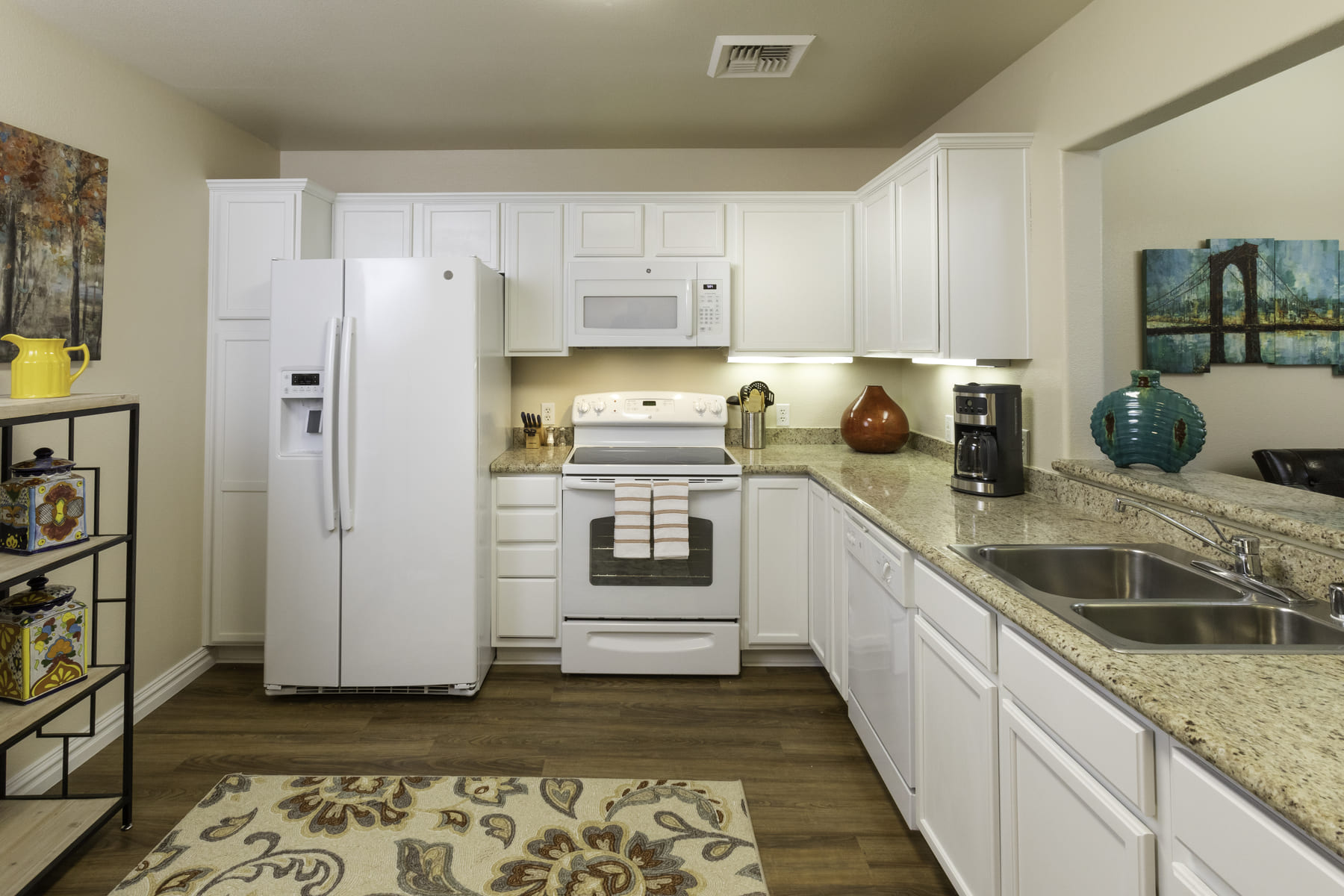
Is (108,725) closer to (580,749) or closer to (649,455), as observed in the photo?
(580,749)

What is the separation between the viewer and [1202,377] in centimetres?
282

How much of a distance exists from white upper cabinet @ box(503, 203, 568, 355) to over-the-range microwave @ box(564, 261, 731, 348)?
0.10 meters

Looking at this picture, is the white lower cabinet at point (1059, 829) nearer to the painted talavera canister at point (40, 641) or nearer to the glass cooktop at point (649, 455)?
the glass cooktop at point (649, 455)

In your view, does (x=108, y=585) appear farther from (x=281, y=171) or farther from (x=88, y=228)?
(x=281, y=171)

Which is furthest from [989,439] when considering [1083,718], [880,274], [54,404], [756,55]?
[54,404]

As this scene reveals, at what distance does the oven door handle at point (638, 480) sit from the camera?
3064 mm

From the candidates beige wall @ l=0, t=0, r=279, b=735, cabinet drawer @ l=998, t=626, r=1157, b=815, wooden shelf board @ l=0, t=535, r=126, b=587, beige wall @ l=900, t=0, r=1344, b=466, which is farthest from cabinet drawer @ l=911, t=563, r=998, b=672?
beige wall @ l=0, t=0, r=279, b=735

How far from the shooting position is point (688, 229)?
11.4ft

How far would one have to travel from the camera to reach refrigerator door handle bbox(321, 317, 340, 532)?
2789 mm

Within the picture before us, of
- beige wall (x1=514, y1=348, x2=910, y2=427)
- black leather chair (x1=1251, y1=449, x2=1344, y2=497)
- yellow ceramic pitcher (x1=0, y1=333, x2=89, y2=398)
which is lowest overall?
black leather chair (x1=1251, y1=449, x2=1344, y2=497)

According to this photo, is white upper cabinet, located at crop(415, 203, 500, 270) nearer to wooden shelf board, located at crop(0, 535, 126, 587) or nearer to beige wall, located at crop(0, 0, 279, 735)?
beige wall, located at crop(0, 0, 279, 735)

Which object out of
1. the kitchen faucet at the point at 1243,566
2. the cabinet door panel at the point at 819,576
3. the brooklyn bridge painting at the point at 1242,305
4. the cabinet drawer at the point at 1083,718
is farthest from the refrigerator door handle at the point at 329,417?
the brooklyn bridge painting at the point at 1242,305

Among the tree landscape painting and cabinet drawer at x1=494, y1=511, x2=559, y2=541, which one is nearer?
the tree landscape painting

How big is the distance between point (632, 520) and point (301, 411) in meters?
1.40
